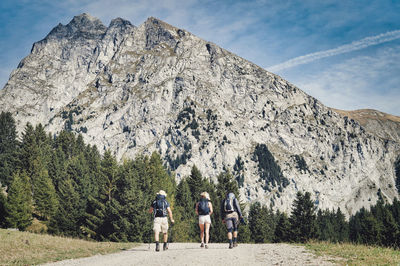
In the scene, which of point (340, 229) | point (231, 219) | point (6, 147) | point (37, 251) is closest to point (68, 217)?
point (37, 251)

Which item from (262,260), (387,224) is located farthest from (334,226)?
(262,260)

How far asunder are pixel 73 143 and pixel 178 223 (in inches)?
2310

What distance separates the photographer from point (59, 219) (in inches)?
1736

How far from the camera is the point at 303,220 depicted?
6269 centimetres

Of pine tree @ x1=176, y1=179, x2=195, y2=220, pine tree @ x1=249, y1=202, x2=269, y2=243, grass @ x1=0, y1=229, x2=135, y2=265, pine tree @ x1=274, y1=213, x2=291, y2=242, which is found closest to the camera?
grass @ x1=0, y1=229, x2=135, y2=265

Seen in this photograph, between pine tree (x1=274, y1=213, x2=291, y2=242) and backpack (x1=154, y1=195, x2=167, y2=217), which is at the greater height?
backpack (x1=154, y1=195, x2=167, y2=217)

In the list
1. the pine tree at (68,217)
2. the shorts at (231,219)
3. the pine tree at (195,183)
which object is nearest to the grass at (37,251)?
the shorts at (231,219)

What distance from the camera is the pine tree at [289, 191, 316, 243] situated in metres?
61.3

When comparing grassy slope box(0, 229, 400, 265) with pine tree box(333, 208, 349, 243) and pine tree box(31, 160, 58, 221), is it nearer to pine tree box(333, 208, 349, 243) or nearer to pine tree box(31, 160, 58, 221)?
pine tree box(31, 160, 58, 221)

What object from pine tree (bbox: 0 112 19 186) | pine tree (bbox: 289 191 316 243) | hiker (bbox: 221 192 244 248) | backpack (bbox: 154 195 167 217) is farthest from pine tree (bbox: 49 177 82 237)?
pine tree (bbox: 289 191 316 243)

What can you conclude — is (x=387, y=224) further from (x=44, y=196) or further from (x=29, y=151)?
(x=29, y=151)

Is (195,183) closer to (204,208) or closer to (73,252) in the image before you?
(204,208)

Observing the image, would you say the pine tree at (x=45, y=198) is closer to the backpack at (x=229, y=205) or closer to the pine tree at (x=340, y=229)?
the backpack at (x=229, y=205)

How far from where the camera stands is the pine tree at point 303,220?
61.3 meters
